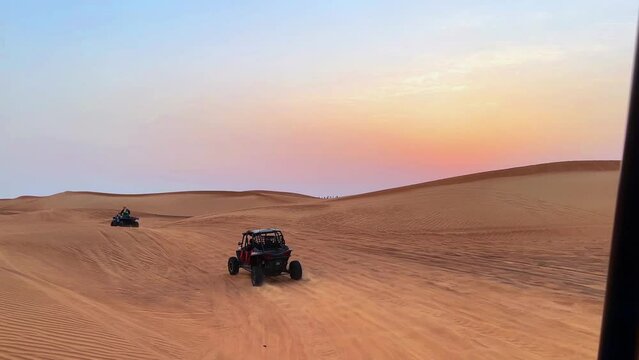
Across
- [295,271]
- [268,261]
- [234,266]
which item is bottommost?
[234,266]

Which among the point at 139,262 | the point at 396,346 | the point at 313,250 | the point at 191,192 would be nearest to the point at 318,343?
the point at 396,346

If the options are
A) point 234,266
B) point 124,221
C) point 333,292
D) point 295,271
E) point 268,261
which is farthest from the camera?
point 124,221

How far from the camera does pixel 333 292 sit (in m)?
13.8

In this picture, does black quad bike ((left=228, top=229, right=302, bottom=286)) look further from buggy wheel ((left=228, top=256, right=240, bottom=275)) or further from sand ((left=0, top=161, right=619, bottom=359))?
buggy wheel ((left=228, top=256, right=240, bottom=275))

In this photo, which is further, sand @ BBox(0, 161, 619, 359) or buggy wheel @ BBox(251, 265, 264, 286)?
buggy wheel @ BBox(251, 265, 264, 286)

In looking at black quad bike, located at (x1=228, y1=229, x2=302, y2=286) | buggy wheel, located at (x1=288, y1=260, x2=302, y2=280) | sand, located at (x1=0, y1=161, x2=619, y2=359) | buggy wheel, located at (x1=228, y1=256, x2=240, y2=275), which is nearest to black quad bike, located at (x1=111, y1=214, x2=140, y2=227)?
sand, located at (x1=0, y1=161, x2=619, y2=359)

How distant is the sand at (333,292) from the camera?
27.4ft

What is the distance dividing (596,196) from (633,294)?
4114 cm

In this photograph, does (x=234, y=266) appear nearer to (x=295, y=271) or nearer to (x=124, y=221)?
(x=295, y=271)

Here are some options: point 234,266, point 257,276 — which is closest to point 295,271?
point 257,276

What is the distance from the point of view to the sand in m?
8.34

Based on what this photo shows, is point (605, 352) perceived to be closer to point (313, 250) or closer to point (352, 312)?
point (352, 312)

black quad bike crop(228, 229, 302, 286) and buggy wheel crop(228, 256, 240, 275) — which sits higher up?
black quad bike crop(228, 229, 302, 286)

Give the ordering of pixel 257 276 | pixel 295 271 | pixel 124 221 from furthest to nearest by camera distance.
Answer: pixel 124 221 < pixel 295 271 < pixel 257 276
